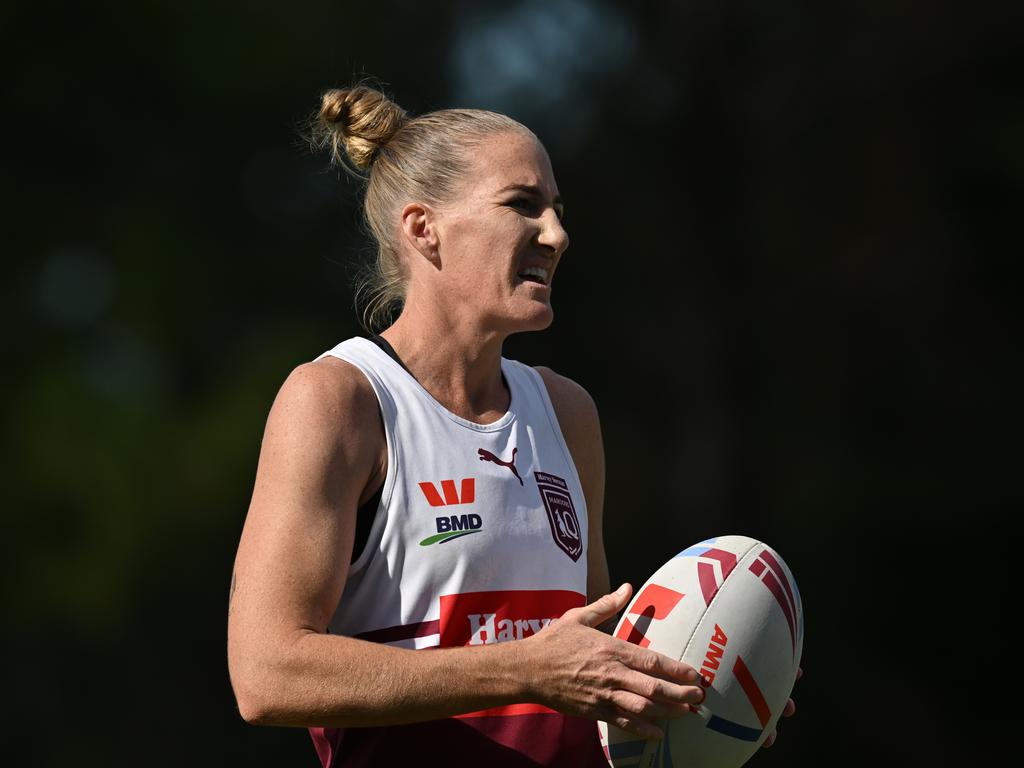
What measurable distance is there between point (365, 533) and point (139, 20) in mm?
8036

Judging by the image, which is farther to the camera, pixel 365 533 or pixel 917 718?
pixel 917 718

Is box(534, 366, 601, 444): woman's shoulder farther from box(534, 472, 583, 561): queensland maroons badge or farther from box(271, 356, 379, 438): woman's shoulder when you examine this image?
box(271, 356, 379, 438): woman's shoulder

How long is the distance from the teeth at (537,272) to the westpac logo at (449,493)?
453 mm

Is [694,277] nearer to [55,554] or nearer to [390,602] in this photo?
[55,554]

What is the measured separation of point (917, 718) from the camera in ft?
28.7

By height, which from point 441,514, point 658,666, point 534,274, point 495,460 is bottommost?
point 658,666

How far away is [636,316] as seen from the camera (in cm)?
980

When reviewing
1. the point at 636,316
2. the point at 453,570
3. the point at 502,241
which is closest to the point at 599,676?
the point at 453,570

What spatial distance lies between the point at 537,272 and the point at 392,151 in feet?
1.52

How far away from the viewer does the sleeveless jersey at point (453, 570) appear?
2.42 m

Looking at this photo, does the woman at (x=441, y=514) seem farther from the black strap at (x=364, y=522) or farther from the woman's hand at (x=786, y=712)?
the woman's hand at (x=786, y=712)

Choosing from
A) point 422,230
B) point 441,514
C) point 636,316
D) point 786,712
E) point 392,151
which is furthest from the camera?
point 636,316

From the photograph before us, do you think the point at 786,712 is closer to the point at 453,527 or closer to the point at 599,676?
the point at 599,676

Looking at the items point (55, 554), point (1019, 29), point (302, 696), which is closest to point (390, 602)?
point (302, 696)
